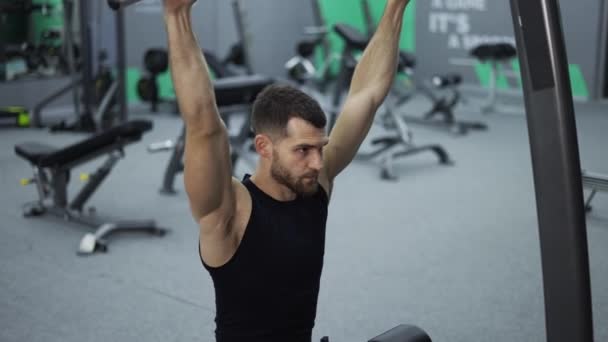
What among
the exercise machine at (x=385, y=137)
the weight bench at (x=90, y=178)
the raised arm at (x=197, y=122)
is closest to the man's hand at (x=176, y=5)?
the raised arm at (x=197, y=122)

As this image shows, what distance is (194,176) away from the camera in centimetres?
142

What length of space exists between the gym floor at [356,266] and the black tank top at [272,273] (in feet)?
3.54

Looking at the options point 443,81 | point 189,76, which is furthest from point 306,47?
point 189,76

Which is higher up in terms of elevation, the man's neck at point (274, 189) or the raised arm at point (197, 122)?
the raised arm at point (197, 122)

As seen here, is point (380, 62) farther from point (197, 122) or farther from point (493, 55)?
point (493, 55)

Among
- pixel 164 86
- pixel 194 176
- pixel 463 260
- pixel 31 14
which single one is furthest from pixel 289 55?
pixel 194 176

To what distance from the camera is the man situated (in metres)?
1.42

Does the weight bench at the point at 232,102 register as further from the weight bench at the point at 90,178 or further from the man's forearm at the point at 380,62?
the man's forearm at the point at 380,62

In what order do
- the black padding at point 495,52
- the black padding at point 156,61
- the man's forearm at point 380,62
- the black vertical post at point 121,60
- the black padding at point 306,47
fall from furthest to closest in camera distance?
the black padding at point 306,47 < the black padding at point 156,61 < the black padding at point 495,52 < the black vertical post at point 121,60 < the man's forearm at point 380,62

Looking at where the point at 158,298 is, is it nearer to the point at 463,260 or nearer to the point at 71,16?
the point at 463,260

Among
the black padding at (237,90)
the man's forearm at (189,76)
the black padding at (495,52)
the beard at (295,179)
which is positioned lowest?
the black padding at (495,52)

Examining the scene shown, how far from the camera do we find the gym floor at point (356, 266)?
283cm

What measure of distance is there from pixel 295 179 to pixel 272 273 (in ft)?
0.70

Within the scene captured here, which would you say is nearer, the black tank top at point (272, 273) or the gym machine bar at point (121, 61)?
the black tank top at point (272, 273)
